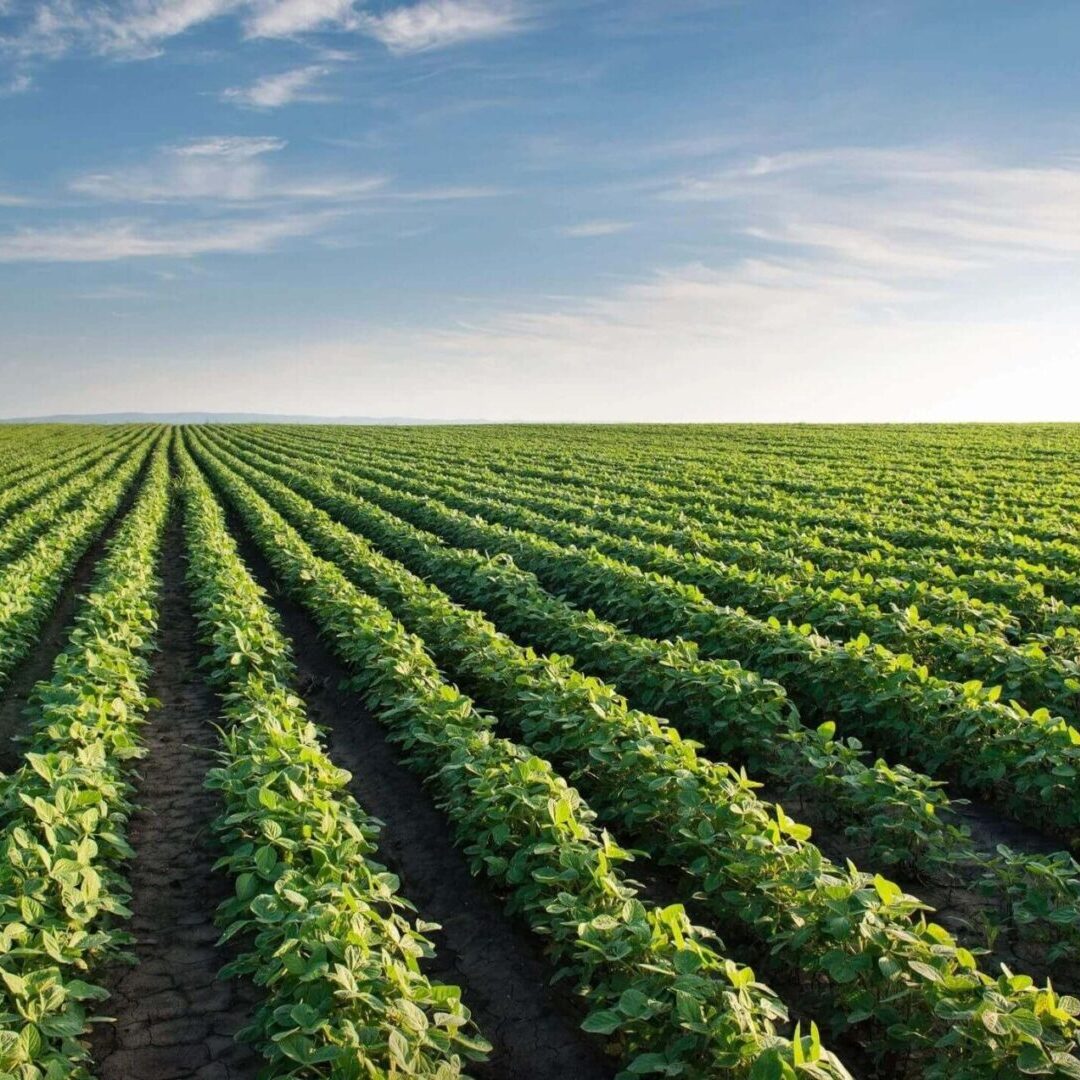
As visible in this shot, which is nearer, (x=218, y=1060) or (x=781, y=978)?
(x=218, y=1060)

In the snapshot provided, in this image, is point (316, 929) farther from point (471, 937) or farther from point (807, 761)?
point (807, 761)

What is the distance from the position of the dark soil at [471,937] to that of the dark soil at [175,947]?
1.05 metres

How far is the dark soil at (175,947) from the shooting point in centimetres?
396

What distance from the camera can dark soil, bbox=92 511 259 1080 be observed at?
3.96 m

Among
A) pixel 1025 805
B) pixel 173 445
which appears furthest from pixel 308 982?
pixel 173 445

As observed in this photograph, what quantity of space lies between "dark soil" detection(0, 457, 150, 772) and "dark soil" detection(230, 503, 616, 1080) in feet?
8.77

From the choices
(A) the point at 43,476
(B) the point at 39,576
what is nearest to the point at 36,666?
(B) the point at 39,576

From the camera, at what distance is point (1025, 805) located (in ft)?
19.2

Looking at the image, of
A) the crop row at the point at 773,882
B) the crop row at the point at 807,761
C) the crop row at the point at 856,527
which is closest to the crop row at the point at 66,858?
the crop row at the point at 773,882

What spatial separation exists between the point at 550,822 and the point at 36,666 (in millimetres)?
7979

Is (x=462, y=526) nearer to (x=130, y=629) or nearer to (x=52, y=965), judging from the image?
(x=130, y=629)

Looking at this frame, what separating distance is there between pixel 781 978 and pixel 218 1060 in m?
2.75

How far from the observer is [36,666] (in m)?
10.0

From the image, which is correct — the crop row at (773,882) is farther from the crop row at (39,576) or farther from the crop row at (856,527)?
the crop row at (856,527)
